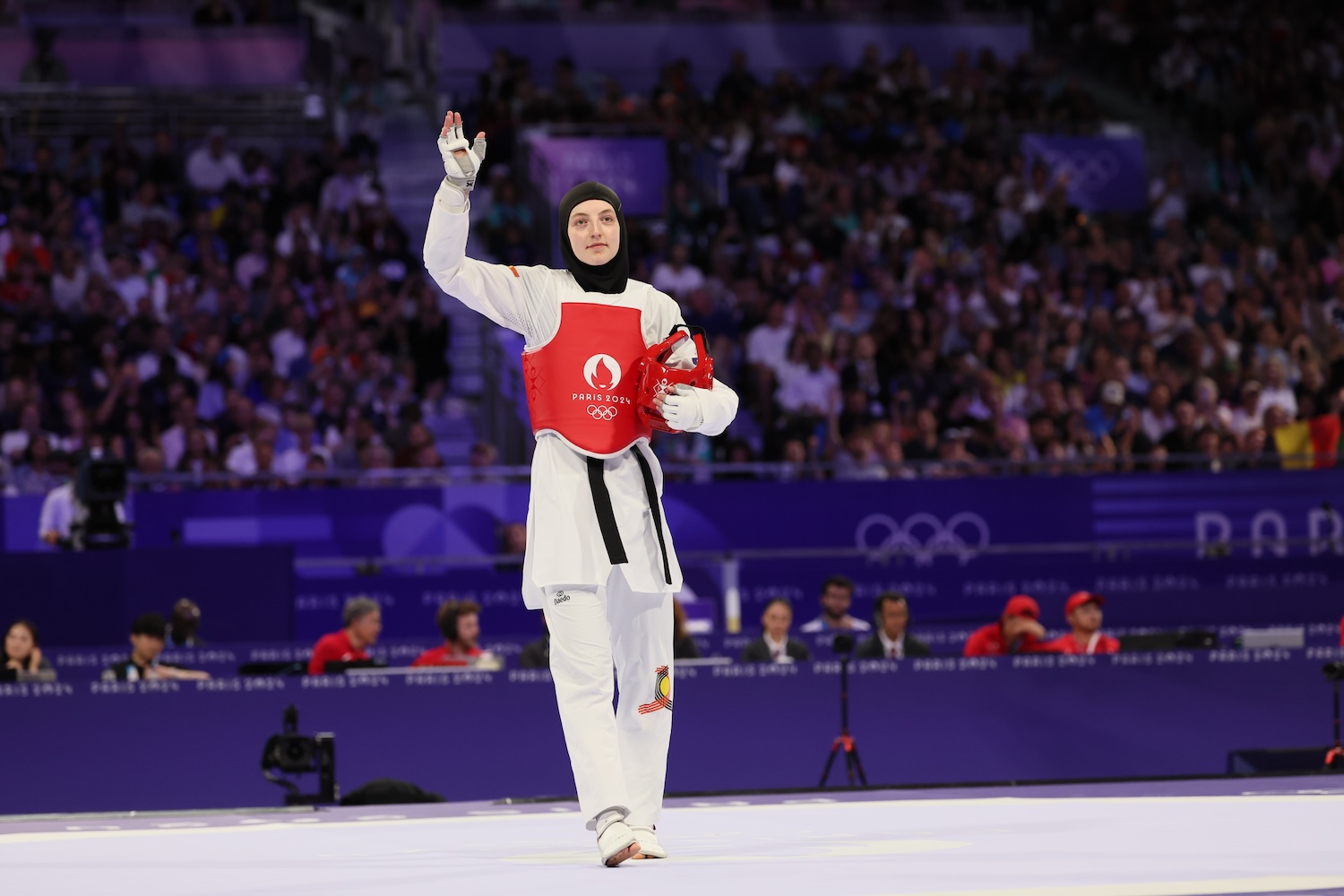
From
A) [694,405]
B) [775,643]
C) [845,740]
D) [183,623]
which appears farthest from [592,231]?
[183,623]

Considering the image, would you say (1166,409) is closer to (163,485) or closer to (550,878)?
(163,485)

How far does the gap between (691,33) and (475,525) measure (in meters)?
10.4

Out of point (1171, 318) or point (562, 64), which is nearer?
point (1171, 318)

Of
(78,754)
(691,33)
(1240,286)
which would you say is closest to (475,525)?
(78,754)

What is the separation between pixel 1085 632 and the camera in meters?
9.79

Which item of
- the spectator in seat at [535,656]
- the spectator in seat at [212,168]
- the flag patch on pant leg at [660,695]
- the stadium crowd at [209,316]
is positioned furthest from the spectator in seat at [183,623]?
the spectator in seat at [212,168]

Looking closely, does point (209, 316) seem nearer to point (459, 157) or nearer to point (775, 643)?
point (775, 643)

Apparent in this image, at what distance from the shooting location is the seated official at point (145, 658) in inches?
360

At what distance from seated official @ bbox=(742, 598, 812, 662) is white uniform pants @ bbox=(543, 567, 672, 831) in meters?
5.06

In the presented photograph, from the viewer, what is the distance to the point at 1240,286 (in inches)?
650

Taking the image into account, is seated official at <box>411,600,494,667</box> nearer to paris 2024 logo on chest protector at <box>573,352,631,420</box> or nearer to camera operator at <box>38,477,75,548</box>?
camera operator at <box>38,477,75,548</box>

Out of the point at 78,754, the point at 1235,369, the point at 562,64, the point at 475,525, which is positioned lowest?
the point at 78,754

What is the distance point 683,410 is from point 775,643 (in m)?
5.53

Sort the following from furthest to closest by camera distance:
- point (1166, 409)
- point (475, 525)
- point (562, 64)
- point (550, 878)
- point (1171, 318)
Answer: point (562, 64) < point (1171, 318) < point (1166, 409) < point (475, 525) < point (550, 878)
